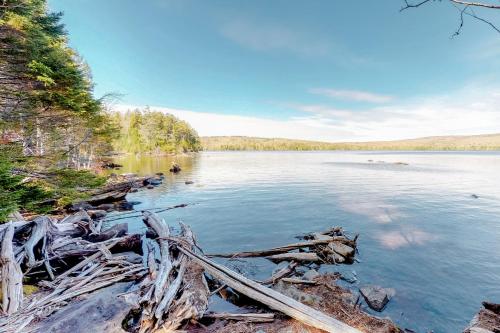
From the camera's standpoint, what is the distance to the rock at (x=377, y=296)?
8086mm

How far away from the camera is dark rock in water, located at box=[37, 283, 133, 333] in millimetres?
5222

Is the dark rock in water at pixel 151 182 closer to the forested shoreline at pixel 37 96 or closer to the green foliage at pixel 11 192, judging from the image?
the forested shoreline at pixel 37 96

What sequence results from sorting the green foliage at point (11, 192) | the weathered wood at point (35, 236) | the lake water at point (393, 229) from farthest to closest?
the lake water at point (393, 229), the weathered wood at point (35, 236), the green foliage at point (11, 192)

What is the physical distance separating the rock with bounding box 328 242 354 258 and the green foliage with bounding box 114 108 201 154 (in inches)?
4793

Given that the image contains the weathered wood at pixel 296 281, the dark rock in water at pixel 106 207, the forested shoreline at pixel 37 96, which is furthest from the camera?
the dark rock in water at pixel 106 207

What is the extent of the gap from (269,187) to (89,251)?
84.5ft

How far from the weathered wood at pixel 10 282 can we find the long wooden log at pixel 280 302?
5.02 meters

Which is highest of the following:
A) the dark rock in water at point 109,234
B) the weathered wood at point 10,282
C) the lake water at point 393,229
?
the weathered wood at point 10,282

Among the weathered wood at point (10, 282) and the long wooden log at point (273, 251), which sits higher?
the weathered wood at point (10, 282)

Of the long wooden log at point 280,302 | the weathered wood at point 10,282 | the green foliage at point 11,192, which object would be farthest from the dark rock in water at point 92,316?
the green foliage at point 11,192

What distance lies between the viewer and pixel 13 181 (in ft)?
28.7

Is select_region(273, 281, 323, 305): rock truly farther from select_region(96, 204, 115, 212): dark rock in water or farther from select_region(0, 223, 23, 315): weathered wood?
select_region(96, 204, 115, 212): dark rock in water

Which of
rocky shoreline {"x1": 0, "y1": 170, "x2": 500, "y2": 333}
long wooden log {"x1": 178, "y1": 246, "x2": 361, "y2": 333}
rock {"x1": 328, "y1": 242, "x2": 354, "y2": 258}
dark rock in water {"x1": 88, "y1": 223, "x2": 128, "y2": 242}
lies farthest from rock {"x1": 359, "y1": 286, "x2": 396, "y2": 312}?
dark rock in water {"x1": 88, "y1": 223, "x2": 128, "y2": 242}

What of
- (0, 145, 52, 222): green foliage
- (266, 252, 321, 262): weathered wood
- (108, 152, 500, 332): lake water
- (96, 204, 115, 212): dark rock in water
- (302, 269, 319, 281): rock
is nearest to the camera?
(0, 145, 52, 222): green foliage
